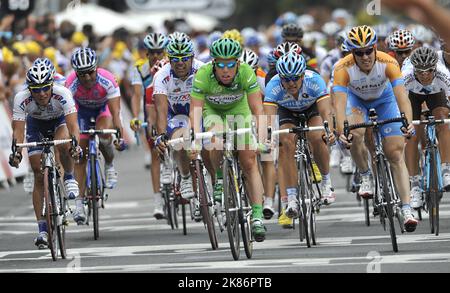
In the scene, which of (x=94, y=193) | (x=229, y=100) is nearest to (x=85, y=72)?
(x=94, y=193)

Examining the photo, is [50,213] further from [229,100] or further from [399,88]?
[399,88]

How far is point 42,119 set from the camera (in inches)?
623

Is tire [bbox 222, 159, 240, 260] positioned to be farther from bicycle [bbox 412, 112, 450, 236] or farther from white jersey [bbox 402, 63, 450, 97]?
white jersey [bbox 402, 63, 450, 97]

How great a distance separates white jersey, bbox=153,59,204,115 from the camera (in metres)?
16.8

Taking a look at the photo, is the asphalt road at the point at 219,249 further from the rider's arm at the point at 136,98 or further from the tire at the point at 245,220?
the rider's arm at the point at 136,98

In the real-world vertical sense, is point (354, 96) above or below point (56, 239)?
above

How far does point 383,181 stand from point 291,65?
5.91 feet

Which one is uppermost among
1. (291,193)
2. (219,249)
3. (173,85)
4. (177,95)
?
(173,85)

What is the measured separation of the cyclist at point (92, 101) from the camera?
56.4ft

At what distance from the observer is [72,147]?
49.4ft
